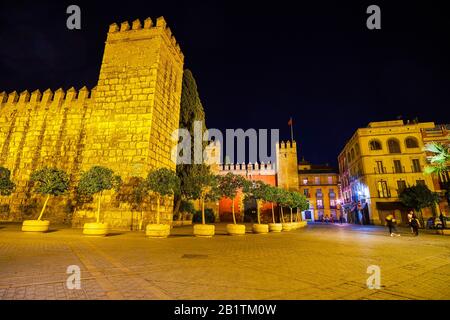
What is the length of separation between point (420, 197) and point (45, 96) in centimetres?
3731

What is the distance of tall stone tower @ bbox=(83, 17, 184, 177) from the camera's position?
44.7 ft

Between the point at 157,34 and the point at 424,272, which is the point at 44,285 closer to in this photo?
the point at 424,272

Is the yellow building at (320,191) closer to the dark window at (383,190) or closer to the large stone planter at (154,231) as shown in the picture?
the dark window at (383,190)

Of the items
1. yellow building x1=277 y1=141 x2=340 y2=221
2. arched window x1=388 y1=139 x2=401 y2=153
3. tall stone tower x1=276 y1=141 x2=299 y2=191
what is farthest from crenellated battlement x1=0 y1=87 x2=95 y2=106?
yellow building x1=277 y1=141 x2=340 y2=221

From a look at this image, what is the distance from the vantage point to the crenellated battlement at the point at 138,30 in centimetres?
1516

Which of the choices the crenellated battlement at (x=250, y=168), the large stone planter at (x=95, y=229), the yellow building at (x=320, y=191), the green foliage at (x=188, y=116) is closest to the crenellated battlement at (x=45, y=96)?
the green foliage at (x=188, y=116)

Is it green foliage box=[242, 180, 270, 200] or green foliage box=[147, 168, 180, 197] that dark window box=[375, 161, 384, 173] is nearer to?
green foliage box=[242, 180, 270, 200]

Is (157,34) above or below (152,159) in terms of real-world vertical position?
above

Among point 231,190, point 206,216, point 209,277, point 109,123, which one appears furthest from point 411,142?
point 209,277
